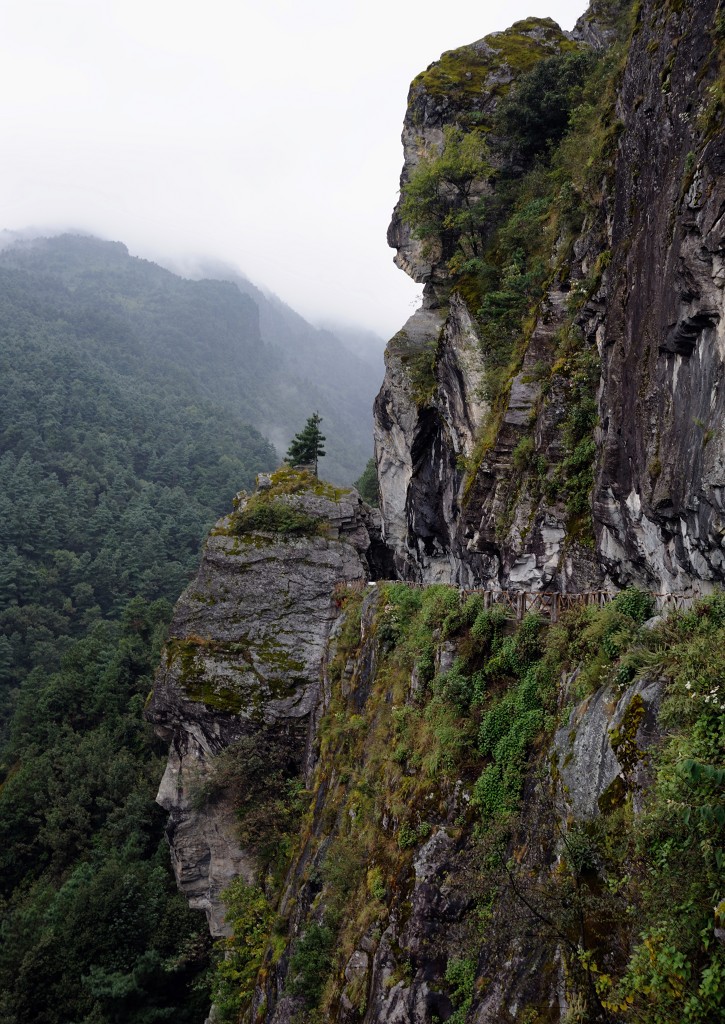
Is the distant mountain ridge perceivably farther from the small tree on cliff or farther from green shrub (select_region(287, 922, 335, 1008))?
green shrub (select_region(287, 922, 335, 1008))

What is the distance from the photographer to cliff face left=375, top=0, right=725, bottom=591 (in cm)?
992

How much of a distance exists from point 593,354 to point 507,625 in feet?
29.9

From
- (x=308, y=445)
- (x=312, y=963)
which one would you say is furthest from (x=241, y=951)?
(x=308, y=445)

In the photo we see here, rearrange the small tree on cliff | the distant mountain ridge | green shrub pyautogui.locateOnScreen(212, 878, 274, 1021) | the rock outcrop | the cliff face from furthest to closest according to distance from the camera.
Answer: the distant mountain ridge, the small tree on cliff, the rock outcrop, green shrub pyautogui.locateOnScreen(212, 878, 274, 1021), the cliff face

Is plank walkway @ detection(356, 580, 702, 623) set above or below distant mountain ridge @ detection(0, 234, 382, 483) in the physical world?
below

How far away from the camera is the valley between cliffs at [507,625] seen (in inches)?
223

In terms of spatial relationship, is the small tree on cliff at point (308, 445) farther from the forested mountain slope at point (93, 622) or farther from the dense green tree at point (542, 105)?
the dense green tree at point (542, 105)

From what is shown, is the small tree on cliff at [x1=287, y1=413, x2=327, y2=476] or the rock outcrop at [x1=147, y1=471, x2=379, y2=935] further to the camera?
the small tree on cliff at [x1=287, y1=413, x2=327, y2=476]

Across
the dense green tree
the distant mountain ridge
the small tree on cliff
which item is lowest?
the small tree on cliff

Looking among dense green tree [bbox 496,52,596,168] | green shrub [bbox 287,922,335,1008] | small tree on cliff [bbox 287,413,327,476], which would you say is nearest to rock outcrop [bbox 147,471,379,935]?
green shrub [bbox 287,922,335,1008]

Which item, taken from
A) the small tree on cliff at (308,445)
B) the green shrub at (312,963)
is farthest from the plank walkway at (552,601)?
the small tree on cliff at (308,445)

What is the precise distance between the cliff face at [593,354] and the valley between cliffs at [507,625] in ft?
0.32

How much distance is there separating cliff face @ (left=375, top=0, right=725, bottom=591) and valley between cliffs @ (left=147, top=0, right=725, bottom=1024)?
10 cm

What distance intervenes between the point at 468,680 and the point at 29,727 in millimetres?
39866
